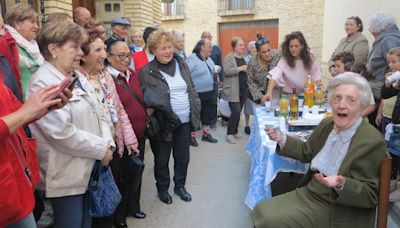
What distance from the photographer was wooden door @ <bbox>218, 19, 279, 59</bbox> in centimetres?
1817

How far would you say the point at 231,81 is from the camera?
5.77 metres

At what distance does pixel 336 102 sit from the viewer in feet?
6.80

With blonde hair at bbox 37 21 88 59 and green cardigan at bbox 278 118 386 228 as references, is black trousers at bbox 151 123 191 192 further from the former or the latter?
green cardigan at bbox 278 118 386 228

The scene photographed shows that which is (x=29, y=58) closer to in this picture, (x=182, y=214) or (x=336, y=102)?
(x=182, y=214)

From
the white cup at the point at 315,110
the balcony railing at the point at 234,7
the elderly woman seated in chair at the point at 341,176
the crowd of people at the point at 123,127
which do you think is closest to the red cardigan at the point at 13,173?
the crowd of people at the point at 123,127

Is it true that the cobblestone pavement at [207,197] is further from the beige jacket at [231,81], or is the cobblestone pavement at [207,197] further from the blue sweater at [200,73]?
the blue sweater at [200,73]

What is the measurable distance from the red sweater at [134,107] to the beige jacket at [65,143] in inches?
25.5

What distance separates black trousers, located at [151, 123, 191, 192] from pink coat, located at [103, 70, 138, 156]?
1.72ft

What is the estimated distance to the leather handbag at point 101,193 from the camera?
217 centimetres

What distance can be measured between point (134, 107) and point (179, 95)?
0.52 m

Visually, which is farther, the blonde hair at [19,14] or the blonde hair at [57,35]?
the blonde hair at [19,14]

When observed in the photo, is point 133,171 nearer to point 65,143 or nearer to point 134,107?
point 134,107

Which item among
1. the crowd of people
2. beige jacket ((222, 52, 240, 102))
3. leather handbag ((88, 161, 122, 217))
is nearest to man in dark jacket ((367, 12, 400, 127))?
the crowd of people

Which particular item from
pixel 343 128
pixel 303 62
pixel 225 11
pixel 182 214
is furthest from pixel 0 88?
pixel 225 11
